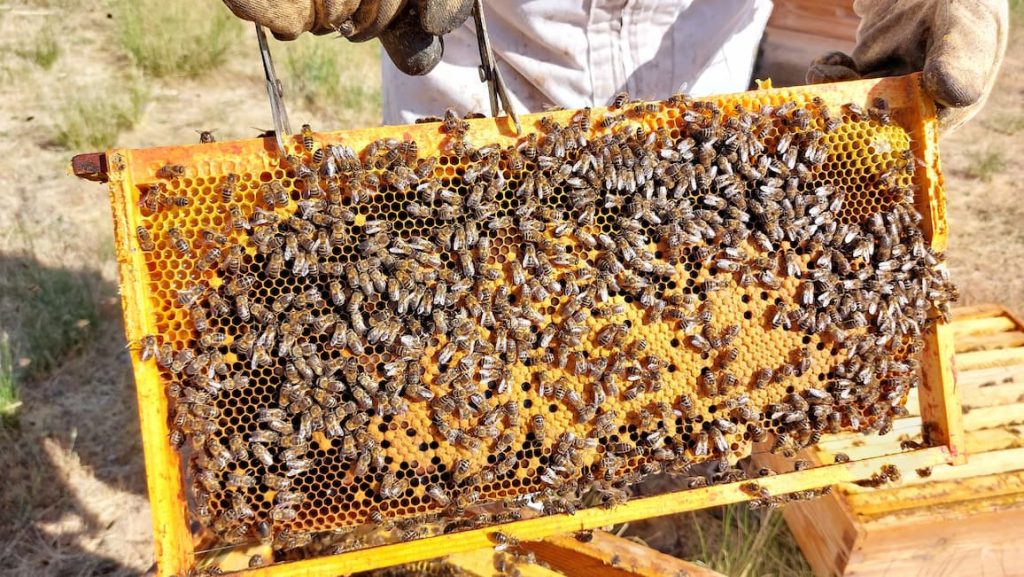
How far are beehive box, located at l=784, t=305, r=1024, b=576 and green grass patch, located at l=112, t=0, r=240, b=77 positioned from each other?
30.9 feet

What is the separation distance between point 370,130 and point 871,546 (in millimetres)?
3522

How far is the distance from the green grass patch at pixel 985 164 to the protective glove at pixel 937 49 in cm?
659

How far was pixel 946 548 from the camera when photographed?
3.83 meters

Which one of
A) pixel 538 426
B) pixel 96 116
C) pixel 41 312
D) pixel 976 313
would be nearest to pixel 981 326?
pixel 976 313

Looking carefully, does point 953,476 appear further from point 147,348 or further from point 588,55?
point 147,348

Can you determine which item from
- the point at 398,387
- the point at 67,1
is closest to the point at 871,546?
the point at 398,387

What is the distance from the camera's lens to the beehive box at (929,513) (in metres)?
3.72

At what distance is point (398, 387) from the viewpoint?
2.70m

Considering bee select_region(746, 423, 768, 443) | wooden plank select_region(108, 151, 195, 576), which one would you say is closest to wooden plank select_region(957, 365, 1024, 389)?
bee select_region(746, 423, 768, 443)

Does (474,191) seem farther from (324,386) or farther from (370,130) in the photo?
(324,386)

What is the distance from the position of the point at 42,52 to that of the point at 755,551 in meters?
10.2

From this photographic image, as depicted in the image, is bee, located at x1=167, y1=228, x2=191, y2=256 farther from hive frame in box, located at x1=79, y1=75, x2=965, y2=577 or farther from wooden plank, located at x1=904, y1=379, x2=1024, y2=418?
wooden plank, located at x1=904, y1=379, x2=1024, y2=418

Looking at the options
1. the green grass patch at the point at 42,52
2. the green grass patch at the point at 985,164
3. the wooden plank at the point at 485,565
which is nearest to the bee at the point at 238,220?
the wooden plank at the point at 485,565

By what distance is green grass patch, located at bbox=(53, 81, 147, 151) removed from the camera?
7.77 metres
